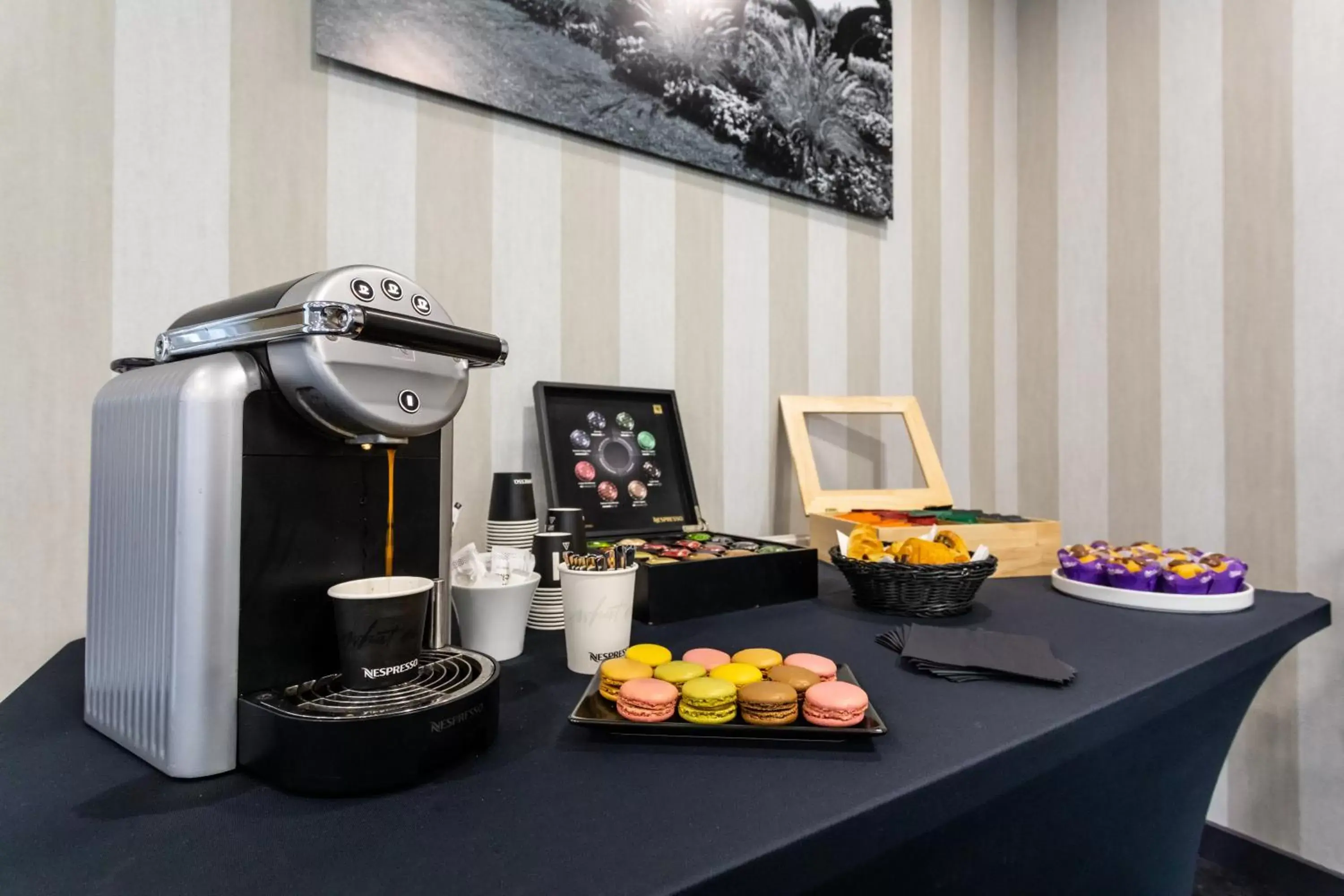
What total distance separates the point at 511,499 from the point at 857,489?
0.95 m

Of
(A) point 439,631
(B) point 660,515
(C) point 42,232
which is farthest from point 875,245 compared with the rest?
(C) point 42,232

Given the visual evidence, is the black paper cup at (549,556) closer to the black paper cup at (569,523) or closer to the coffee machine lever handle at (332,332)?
the black paper cup at (569,523)

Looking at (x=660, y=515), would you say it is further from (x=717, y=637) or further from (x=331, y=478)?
(x=331, y=478)

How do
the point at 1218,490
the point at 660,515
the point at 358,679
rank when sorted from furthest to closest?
the point at 1218,490 → the point at 660,515 → the point at 358,679

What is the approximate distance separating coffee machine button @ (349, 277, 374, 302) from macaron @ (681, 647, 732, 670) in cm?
43

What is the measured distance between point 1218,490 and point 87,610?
2.04 m

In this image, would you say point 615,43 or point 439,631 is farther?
point 615,43

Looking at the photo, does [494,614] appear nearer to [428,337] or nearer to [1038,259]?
[428,337]

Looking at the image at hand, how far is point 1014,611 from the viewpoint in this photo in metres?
1.00

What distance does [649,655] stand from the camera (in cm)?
67

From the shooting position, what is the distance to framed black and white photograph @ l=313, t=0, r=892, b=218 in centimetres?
109

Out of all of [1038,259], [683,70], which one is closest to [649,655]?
[683,70]

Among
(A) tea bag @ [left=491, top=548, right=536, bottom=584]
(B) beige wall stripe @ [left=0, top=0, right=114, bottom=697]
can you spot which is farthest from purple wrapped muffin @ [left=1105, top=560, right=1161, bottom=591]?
(B) beige wall stripe @ [left=0, top=0, right=114, bottom=697]

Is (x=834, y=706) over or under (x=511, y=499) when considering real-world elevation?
under
